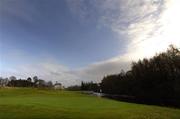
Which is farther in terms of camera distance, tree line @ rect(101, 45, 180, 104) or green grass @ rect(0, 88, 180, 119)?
tree line @ rect(101, 45, 180, 104)

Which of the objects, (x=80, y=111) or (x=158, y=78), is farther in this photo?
(x=158, y=78)

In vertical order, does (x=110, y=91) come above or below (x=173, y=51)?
below

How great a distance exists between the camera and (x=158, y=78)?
299 ft

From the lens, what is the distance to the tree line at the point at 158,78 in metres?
79.9

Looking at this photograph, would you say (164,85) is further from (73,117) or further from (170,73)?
(73,117)

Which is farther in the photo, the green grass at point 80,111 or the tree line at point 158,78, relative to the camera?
the tree line at point 158,78

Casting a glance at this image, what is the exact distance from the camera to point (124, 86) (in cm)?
12456

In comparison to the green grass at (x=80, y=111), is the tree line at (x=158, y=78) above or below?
above

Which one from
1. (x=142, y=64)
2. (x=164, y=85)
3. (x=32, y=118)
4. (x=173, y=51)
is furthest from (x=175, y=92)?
(x=32, y=118)

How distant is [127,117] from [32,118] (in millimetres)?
7490

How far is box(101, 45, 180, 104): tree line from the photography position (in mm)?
79938

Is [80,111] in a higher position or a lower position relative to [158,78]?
lower

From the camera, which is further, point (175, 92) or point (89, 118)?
point (175, 92)

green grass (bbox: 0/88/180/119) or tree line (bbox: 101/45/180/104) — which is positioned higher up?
tree line (bbox: 101/45/180/104)
